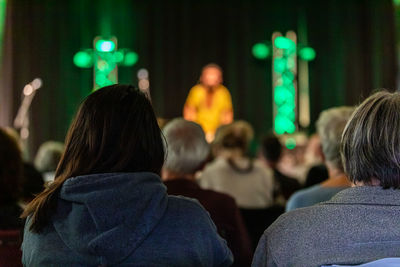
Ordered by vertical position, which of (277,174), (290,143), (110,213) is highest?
(110,213)

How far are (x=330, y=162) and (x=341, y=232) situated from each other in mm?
1228

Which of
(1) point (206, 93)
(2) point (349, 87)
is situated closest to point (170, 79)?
(1) point (206, 93)

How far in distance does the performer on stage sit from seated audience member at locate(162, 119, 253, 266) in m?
6.91

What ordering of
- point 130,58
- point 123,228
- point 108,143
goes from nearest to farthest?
point 123,228 → point 108,143 → point 130,58

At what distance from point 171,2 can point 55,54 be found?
6.68 ft

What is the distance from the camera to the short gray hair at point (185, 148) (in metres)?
2.68

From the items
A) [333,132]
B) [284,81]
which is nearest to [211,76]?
[284,81]

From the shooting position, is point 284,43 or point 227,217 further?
point 284,43

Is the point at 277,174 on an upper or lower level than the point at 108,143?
lower

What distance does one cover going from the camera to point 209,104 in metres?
9.80

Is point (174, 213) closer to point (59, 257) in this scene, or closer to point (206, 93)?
point (59, 257)

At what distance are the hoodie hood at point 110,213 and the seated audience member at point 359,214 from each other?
0.31 metres

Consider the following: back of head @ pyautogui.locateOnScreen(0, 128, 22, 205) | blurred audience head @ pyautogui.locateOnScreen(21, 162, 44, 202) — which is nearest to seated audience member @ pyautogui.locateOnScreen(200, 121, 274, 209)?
blurred audience head @ pyautogui.locateOnScreen(21, 162, 44, 202)

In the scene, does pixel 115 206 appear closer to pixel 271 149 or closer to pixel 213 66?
pixel 271 149
